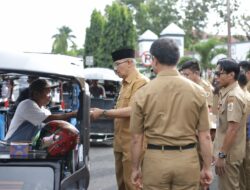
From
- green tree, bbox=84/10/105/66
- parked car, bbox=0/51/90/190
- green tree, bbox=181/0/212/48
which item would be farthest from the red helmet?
green tree, bbox=181/0/212/48

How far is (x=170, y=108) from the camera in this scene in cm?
410

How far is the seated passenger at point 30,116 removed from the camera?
5.14 metres

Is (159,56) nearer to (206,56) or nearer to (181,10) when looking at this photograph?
(206,56)

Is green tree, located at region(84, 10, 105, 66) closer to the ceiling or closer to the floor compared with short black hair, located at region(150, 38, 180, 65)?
closer to the ceiling

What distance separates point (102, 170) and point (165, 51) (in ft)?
19.3

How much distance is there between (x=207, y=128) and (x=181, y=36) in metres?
26.9

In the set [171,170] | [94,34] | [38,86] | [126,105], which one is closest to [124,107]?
[126,105]

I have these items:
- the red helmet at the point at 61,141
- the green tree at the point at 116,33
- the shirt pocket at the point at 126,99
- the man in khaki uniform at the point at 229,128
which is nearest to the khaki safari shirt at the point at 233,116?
the man in khaki uniform at the point at 229,128

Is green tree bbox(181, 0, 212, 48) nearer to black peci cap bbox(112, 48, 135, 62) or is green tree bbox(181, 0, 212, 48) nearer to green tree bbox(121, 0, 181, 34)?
green tree bbox(121, 0, 181, 34)

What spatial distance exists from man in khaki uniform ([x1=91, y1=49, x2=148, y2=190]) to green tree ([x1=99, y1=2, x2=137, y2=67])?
3495cm

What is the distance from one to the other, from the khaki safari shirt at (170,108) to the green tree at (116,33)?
36359 mm

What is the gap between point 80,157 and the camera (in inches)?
185

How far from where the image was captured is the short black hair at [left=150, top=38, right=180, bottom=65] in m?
4.16

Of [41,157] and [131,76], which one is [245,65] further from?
[41,157]
